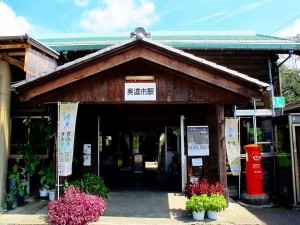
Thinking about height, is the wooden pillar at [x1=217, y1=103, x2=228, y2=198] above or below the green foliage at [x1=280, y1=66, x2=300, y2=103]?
below

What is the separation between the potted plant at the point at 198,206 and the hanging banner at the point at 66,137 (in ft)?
9.74

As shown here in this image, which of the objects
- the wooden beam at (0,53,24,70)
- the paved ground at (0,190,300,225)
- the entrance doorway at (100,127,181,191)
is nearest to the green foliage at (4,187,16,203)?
the paved ground at (0,190,300,225)

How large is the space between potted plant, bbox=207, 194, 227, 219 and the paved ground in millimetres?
146

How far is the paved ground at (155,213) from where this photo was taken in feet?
21.9

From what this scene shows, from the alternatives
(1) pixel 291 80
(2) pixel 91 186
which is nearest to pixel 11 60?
(2) pixel 91 186

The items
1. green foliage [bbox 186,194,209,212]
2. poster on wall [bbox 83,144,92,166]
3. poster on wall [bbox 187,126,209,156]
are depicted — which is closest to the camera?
green foliage [bbox 186,194,209,212]

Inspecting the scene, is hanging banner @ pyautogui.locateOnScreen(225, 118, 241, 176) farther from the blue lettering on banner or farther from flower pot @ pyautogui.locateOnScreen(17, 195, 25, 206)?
flower pot @ pyautogui.locateOnScreen(17, 195, 25, 206)

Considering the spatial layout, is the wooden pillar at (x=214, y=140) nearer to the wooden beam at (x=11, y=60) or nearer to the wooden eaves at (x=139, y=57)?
the wooden eaves at (x=139, y=57)

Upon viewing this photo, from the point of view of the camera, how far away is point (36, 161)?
885 centimetres

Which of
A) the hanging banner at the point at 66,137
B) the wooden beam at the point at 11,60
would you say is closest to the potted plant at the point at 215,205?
the hanging banner at the point at 66,137

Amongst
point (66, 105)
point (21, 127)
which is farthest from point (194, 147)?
point (21, 127)

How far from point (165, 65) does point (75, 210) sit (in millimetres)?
3733

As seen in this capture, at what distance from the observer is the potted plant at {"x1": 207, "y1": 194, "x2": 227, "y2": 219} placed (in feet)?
21.7

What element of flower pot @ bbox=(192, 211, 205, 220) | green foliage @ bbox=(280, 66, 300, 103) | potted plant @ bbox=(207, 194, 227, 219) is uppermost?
green foliage @ bbox=(280, 66, 300, 103)
